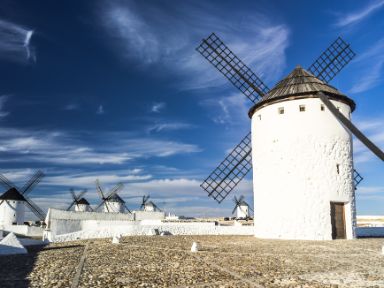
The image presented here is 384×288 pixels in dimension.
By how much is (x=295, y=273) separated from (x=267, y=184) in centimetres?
1039

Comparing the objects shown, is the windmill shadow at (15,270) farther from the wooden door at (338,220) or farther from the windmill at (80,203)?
the windmill at (80,203)

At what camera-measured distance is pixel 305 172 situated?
16.2 m

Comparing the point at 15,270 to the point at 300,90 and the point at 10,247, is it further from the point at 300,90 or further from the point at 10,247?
the point at 300,90

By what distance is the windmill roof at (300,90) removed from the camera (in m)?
16.6

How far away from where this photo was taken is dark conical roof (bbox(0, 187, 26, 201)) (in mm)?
45247

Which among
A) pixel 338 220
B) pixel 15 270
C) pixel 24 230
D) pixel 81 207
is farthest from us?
pixel 81 207

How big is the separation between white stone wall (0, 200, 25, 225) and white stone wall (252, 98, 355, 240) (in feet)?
131

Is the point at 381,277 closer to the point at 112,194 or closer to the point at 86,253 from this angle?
the point at 86,253

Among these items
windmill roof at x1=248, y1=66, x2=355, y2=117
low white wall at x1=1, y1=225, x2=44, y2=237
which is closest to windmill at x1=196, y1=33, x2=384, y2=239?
windmill roof at x1=248, y1=66, x2=355, y2=117

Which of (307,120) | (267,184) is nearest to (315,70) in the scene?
(307,120)

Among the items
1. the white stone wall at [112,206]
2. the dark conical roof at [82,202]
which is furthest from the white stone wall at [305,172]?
the dark conical roof at [82,202]

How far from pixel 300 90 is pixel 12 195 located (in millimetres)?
43775

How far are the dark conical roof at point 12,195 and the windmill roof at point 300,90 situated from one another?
40.7 m

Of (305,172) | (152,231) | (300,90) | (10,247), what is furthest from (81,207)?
(300,90)
